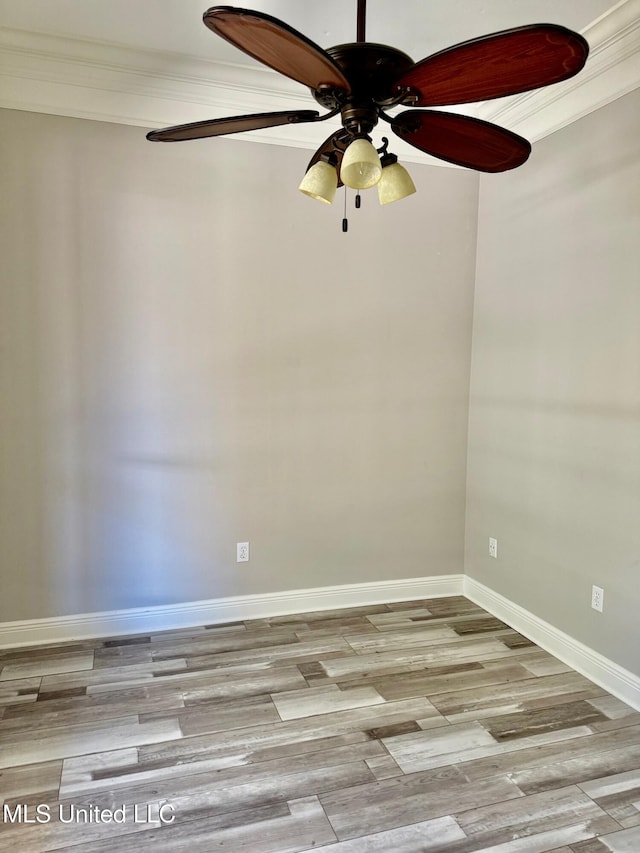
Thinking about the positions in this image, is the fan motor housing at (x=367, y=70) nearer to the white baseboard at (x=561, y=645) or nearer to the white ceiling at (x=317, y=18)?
the white ceiling at (x=317, y=18)

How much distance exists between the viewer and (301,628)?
3096 millimetres

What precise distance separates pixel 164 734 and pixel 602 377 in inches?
89.4

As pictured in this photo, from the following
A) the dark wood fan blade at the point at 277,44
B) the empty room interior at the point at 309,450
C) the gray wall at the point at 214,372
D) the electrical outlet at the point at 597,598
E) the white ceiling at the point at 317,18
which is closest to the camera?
the dark wood fan blade at the point at 277,44

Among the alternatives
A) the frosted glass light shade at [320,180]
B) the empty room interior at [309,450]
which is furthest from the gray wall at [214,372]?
the frosted glass light shade at [320,180]

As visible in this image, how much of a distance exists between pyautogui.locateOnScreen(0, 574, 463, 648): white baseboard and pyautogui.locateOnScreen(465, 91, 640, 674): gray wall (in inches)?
17.8

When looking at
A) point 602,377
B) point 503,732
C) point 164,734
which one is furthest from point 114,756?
point 602,377

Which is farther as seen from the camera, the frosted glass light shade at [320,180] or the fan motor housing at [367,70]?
the frosted glass light shade at [320,180]

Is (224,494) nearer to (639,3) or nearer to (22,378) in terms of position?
(22,378)

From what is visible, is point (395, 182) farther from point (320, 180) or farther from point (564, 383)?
point (564, 383)

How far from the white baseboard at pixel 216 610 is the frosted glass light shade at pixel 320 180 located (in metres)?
2.23

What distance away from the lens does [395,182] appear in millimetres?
1642

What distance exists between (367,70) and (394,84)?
0.26 feet

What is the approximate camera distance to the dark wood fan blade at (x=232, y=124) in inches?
59.3

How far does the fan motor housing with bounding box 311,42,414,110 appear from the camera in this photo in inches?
52.7
